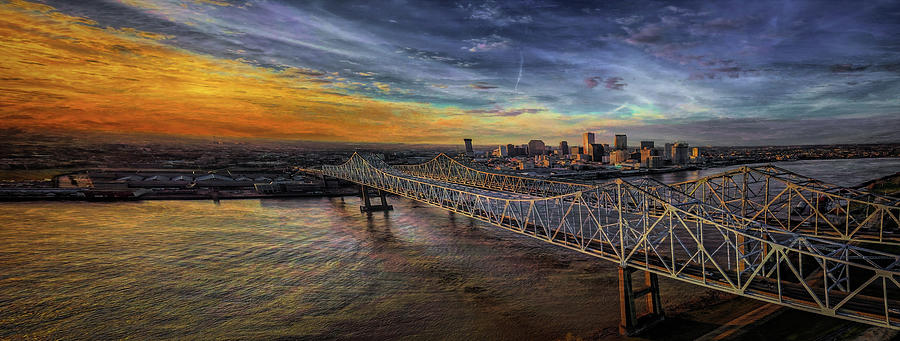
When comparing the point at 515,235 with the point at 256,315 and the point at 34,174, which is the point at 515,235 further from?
the point at 34,174

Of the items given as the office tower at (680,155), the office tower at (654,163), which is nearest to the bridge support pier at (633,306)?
the office tower at (654,163)

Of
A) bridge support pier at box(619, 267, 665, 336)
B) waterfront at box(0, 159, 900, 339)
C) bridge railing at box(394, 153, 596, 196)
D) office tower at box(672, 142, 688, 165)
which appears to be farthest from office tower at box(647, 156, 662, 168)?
bridge support pier at box(619, 267, 665, 336)

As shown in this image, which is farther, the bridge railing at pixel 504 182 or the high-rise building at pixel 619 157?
the high-rise building at pixel 619 157

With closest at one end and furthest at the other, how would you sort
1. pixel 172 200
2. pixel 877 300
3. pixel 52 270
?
pixel 877 300
pixel 52 270
pixel 172 200

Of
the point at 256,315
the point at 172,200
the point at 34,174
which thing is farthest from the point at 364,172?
the point at 34,174

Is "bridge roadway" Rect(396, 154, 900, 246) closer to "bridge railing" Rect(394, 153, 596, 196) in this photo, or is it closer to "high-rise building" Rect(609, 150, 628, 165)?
"bridge railing" Rect(394, 153, 596, 196)

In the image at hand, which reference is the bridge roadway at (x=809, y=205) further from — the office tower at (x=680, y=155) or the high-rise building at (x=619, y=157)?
the high-rise building at (x=619, y=157)
